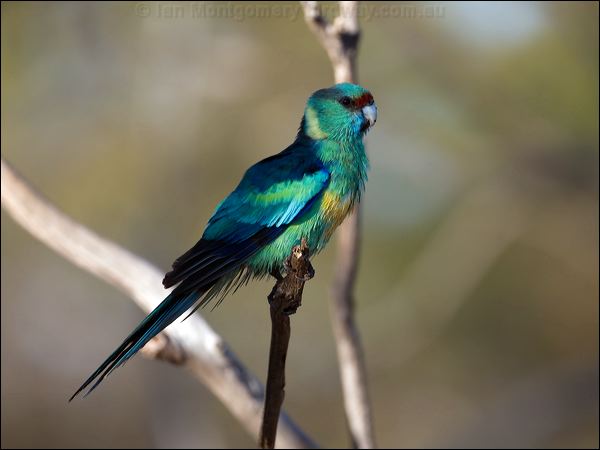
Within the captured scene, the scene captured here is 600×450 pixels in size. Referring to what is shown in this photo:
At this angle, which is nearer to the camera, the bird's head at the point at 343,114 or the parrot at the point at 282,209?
the parrot at the point at 282,209

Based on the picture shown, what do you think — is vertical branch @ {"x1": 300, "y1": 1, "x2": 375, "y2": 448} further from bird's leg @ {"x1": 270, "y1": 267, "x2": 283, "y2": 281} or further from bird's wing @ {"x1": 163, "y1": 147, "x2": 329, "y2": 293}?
bird's leg @ {"x1": 270, "y1": 267, "x2": 283, "y2": 281}

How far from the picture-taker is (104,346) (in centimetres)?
1026

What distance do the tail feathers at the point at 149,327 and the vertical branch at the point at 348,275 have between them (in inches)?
70.2

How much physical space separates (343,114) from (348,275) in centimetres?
125

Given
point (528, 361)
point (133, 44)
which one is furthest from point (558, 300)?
point (133, 44)

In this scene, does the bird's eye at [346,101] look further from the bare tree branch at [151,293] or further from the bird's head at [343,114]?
the bare tree branch at [151,293]

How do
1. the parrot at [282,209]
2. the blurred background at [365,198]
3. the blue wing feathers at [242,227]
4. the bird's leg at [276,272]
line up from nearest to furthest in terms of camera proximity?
1. the blue wing feathers at [242,227]
2. the parrot at [282,209]
3. the bird's leg at [276,272]
4. the blurred background at [365,198]

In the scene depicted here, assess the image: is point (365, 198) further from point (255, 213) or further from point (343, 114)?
point (255, 213)

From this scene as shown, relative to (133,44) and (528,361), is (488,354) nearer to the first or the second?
(528,361)

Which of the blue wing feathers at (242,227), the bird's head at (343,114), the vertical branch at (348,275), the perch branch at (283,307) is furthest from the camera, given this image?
the vertical branch at (348,275)

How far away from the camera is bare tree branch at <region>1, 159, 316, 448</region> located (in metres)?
5.03

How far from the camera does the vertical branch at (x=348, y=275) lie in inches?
220

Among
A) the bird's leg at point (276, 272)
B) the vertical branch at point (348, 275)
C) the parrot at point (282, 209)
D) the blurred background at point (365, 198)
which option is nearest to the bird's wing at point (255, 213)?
the parrot at point (282, 209)

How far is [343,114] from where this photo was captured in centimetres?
503
